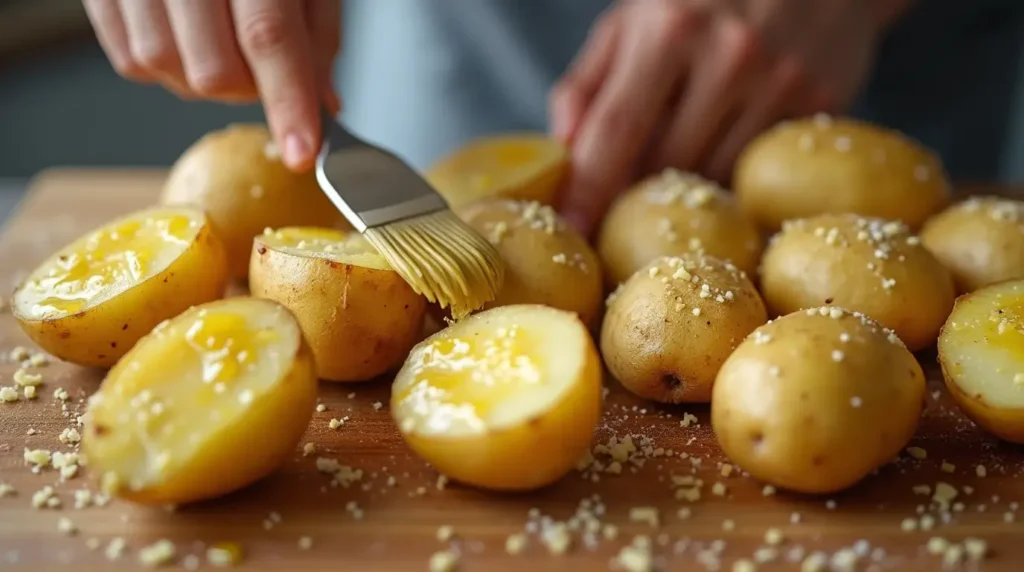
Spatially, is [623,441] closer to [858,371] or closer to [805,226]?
[858,371]

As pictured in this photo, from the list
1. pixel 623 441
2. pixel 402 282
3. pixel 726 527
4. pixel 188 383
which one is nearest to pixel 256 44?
pixel 402 282

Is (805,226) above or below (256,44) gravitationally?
below

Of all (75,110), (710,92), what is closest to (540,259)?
(710,92)

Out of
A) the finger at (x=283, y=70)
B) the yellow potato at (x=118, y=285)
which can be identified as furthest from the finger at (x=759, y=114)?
the yellow potato at (x=118, y=285)

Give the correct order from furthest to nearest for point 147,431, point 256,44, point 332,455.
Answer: point 256,44
point 332,455
point 147,431

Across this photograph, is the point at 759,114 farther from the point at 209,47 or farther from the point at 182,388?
the point at 182,388

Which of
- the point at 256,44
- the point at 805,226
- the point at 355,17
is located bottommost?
the point at 355,17

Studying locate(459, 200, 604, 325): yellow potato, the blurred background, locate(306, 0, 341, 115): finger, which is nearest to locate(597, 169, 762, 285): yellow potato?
locate(459, 200, 604, 325): yellow potato

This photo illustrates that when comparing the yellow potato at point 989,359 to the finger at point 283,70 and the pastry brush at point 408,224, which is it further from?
the finger at point 283,70

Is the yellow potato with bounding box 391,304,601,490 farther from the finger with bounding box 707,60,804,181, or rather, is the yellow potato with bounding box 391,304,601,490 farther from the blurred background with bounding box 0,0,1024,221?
the blurred background with bounding box 0,0,1024,221
